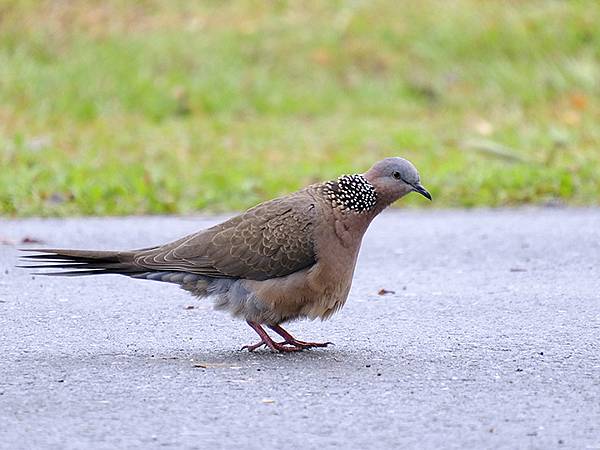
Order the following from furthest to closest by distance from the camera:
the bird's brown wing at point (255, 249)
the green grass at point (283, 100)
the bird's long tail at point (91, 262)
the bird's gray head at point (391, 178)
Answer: the green grass at point (283, 100), the bird's gray head at point (391, 178), the bird's brown wing at point (255, 249), the bird's long tail at point (91, 262)

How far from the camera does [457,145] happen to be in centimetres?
1077

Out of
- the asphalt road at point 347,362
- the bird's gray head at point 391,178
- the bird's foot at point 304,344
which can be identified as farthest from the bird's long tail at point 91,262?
the bird's gray head at point 391,178

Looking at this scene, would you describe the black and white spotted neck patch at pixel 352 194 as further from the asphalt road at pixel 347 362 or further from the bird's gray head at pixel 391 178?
the asphalt road at pixel 347 362

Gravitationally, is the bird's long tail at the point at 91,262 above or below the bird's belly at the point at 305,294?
above

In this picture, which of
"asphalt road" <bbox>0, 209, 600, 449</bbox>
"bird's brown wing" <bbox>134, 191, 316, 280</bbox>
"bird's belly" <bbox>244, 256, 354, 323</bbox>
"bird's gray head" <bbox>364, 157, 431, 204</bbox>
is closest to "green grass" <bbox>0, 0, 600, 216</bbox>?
"asphalt road" <bbox>0, 209, 600, 449</bbox>

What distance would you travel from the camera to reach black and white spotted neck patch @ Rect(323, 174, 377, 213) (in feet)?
16.1

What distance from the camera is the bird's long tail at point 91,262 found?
4.75m

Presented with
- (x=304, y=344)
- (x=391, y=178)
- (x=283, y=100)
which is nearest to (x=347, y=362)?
(x=304, y=344)

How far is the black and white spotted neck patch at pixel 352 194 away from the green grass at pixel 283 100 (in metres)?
3.74

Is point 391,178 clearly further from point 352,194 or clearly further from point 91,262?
point 91,262

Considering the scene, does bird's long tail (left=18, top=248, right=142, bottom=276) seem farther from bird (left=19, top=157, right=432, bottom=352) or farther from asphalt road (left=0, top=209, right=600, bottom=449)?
asphalt road (left=0, top=209, right=600, bottom=449)

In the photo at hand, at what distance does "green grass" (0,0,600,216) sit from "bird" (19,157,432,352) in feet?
11.8

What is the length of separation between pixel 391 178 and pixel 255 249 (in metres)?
0.70

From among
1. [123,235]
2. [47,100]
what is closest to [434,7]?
[47,100]
